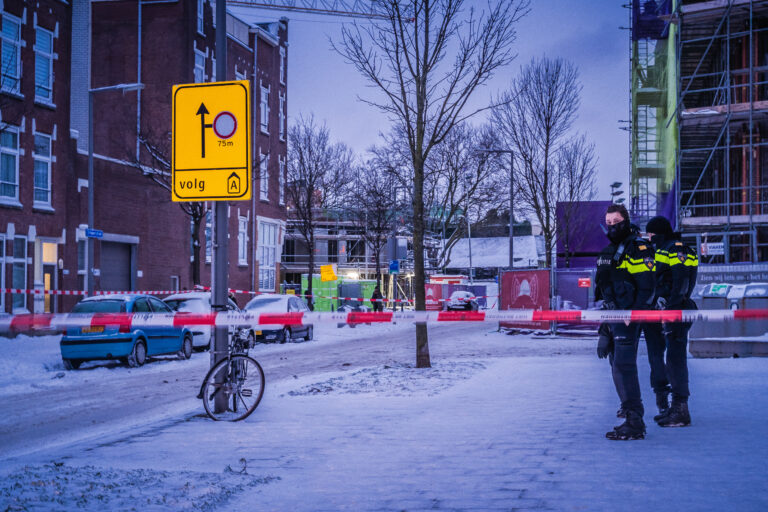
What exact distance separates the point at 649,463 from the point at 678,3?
23857mm

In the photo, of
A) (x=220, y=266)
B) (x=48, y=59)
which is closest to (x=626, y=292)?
(x=220, y=266)

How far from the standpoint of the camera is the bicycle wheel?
898 centimetres

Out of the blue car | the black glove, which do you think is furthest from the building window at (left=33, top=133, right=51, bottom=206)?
the black glove

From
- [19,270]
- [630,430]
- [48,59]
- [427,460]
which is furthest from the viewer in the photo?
[48,59]

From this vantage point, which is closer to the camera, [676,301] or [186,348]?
[676,301]

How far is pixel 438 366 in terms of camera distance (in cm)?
1502

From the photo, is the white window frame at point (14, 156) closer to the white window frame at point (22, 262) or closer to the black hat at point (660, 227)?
the white window frame at point (22, 262)

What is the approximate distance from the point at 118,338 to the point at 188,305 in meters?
5.47

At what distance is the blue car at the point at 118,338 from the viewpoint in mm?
16453

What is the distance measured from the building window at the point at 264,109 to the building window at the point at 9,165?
18612 mm

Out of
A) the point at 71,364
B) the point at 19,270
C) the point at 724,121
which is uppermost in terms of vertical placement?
the point at 724,121

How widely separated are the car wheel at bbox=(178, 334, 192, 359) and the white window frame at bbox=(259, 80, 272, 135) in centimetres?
2466

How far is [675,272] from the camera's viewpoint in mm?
7703

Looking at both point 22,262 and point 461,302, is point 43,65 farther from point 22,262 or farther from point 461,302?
point 461,302
